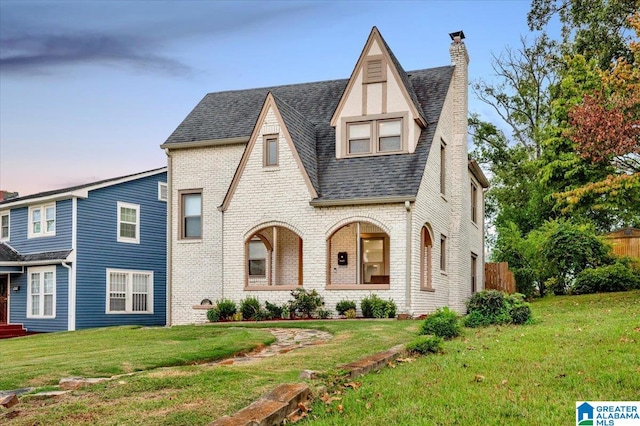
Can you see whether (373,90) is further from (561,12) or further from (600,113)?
(561,12)

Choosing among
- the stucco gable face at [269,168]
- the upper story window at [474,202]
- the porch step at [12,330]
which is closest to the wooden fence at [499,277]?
the upper story window at [474,202]

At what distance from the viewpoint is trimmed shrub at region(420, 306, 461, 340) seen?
1271 cm

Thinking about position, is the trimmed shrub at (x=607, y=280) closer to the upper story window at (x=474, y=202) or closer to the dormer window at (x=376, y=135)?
the upper story window at (x=474, y=202)

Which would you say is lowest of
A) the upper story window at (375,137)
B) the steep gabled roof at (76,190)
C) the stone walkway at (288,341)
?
the stone walkway at (288,341)

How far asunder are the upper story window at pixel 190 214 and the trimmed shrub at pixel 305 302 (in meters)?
5.30

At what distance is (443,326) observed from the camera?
12.8m

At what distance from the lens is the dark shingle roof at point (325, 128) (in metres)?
19.8

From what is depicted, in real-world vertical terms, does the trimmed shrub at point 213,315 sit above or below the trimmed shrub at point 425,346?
below

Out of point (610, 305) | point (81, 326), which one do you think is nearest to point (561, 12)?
point (610, 305)

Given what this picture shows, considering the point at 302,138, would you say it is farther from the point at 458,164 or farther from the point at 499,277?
the point at 499,277

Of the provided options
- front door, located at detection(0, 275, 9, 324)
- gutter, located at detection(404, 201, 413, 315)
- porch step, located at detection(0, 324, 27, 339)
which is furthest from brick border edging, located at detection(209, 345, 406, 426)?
front door, located at detection(0, 275, 9, 324)

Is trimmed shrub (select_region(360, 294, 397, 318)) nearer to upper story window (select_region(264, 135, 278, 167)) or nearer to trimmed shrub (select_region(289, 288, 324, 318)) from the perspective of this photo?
trimmed shrub (select_region(289, 288, 324, 318))

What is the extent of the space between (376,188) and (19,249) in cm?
1716

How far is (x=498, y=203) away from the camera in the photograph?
43.7m
